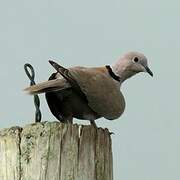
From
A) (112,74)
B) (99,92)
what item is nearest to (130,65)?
(112,74)

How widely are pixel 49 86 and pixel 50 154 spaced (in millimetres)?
1815

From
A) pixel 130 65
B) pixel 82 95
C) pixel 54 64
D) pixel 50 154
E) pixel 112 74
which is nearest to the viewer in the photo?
pixel 50 154

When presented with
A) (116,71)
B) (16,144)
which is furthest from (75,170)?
(116,71)

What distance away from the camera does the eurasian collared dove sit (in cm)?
524

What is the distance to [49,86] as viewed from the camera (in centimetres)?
506

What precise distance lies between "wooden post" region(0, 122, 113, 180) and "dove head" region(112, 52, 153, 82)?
328cm

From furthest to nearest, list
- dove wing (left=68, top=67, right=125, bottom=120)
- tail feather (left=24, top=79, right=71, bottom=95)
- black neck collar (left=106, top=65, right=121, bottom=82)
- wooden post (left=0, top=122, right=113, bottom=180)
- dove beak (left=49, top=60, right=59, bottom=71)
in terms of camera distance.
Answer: black neck collar (left=106, top=65, right=121, bottom=82) → dove wing (left=68, top=67, right=125, bottom=120) → dove beak (left=49, top=60, right=59, bottom=71) → tail feather (left=24, top=79, right=71, bottom=95) → wooden post (left=0, top=122, right=113, bottom=180)

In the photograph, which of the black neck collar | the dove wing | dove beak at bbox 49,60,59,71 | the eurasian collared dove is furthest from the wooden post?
the black neck collar

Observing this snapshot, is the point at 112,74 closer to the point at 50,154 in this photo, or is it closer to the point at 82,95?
the point at 82,95

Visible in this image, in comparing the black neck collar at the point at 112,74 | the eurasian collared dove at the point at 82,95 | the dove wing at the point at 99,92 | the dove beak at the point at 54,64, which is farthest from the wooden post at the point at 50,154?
the black neck collar at the point at 112,74

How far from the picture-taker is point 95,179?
342cm

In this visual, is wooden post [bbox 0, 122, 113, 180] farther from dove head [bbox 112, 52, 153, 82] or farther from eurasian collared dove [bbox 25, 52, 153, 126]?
dove head [bbox 112, 52, 153, 82]

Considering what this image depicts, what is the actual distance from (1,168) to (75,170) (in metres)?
0.47

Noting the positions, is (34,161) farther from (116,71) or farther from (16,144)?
(116,71)
